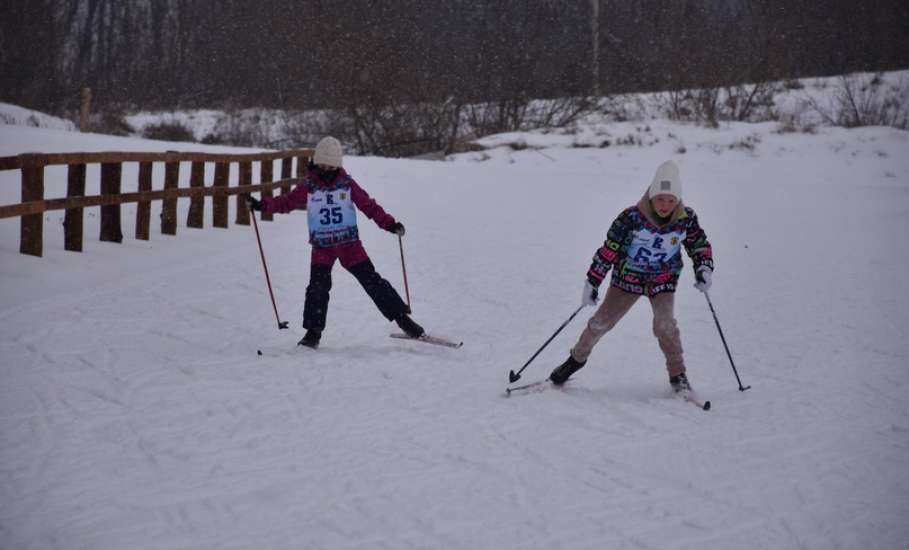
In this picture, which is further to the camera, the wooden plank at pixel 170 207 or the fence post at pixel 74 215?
the wooden plank at pixel 170 207

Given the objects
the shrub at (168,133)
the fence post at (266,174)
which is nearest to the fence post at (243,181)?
the fence post at (266,174)

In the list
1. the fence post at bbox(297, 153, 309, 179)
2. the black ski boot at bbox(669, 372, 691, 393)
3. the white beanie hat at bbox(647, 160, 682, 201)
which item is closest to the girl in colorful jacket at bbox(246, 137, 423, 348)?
the white beanie hat at bbox(647, 160, 682, 201)

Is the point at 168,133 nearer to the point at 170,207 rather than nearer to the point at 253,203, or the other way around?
the point at 170,207

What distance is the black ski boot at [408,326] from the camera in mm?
6297

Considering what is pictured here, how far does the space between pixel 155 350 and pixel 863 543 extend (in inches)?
187

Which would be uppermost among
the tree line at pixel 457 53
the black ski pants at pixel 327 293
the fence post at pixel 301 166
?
the tree line at pixel 457 53

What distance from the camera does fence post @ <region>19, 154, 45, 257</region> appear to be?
24.5ft

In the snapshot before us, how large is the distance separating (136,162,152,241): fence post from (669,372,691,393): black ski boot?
6903 mm

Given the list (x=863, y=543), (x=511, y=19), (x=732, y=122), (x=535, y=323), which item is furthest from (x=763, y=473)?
(x=511, y=19)

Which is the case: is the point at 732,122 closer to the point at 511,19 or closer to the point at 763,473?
the point at 511,19

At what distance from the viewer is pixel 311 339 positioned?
240 inches

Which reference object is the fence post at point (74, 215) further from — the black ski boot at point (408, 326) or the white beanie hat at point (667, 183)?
the white beanie hat at point (667, 183)

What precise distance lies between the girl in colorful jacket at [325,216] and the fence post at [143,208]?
4.16 meters

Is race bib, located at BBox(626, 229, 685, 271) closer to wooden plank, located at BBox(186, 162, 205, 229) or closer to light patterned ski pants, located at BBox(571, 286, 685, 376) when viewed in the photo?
light patterned ski pants, located at BBox(571, 286, 685, 376)
